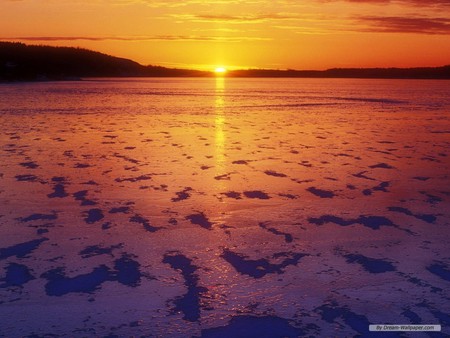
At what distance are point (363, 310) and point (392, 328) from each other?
0.27 metres

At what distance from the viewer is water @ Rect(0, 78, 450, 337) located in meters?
3.63

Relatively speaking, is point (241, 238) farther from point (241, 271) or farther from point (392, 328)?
point (392, 328)

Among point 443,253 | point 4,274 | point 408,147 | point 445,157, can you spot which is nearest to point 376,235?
point 443,253

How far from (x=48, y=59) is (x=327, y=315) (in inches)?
3331

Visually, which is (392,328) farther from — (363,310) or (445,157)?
(445,157)

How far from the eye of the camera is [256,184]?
7301 millimetres

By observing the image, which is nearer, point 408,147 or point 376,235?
point 376,235

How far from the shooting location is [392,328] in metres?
3.45

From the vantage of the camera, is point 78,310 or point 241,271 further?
point 241,271

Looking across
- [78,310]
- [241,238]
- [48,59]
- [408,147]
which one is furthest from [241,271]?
[48,59]

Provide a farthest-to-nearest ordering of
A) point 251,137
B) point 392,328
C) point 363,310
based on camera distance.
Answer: point 251,137 → point 363,310 → point 392,328

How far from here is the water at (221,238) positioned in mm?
3629

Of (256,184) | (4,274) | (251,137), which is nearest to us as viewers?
(4,274)

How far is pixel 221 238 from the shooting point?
516cm
